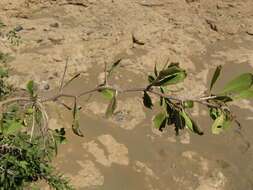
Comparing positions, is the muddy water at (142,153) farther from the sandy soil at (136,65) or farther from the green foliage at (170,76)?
the green foliage at (170,76)

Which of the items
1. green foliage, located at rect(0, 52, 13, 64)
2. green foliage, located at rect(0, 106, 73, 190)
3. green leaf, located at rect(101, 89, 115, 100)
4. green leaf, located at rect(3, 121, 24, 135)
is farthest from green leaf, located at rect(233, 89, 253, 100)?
green foliage, located at rect(0, 52, 13, 64)

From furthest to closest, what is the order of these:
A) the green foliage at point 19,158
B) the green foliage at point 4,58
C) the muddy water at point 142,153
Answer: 1. the muddy water at point 142,153
2. the green foliage at point 4,58
3. the green foliage at point 19,158

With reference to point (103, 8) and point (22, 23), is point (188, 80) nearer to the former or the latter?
point (103, 8)

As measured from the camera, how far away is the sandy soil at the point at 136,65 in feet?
12.0

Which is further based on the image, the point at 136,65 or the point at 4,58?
the point at 136,65

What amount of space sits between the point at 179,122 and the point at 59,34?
277 centimetres

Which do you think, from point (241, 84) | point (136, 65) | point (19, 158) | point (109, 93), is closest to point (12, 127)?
point (109, 93)

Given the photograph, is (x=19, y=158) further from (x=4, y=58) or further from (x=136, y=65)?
(x=136, y=65)

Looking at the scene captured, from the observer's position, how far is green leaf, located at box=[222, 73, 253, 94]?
4.96 ft

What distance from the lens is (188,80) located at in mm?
4434

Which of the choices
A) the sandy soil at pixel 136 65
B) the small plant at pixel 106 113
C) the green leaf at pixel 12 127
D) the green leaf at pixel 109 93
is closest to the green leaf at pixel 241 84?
the small plant at pixel 106 113

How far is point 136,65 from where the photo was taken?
4391 mm

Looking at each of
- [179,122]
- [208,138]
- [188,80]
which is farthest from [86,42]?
[179,122]

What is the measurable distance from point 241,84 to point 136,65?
9.45 feet
